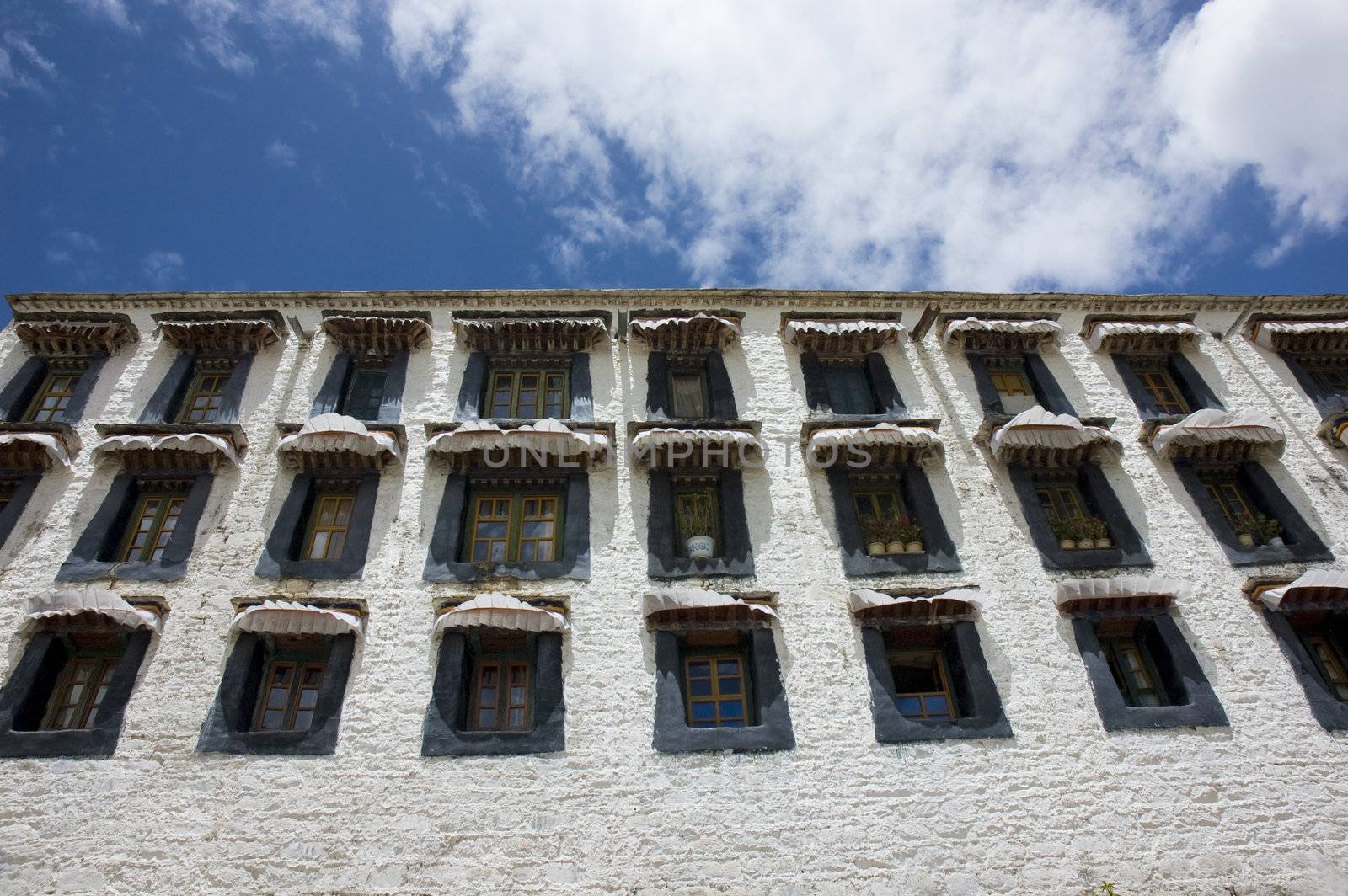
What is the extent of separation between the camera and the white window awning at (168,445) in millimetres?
12578

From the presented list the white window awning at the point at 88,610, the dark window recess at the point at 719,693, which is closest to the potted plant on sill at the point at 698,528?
the dark window recess at the point at 719,693

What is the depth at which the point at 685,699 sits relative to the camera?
10.9 m

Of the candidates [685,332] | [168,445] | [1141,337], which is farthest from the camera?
[1141,337]

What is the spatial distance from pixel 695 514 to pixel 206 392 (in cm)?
926

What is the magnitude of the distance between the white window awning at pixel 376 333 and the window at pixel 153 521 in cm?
379

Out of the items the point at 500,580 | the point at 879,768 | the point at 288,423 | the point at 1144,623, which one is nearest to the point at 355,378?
the point at 288,423

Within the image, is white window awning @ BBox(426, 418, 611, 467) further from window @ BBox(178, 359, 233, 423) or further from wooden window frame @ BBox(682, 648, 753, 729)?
window @ BBox(178, 359, 233, 423)

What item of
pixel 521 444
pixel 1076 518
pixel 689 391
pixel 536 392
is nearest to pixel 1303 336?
pixel 1076 518

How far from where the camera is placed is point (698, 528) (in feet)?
41.8

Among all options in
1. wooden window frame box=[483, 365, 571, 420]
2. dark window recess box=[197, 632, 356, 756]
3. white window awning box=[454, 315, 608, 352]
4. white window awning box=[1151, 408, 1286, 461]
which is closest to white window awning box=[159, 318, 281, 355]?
white window awning box=[454, 315, 608, 352]

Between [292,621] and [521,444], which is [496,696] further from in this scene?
[521,444]

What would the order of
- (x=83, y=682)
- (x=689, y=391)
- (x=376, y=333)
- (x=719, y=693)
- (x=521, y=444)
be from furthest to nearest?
(x=689, y=391) → (x=376, y=333) → (x=521, y=444) → (x=719, y=693) → (x=83, y=682)

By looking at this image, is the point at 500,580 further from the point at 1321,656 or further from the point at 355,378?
the point at 1321,656

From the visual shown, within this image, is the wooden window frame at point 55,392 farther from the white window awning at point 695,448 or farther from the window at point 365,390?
the white window awning at point 695,448
